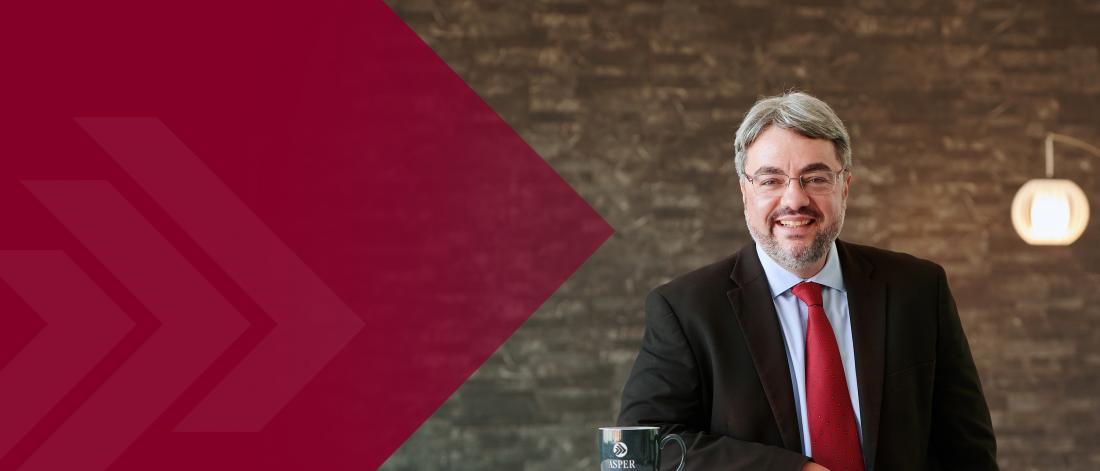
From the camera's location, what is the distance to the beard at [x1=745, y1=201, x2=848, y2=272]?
59.6 inches

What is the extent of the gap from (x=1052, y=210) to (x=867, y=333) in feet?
10.8

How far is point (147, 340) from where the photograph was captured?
4.50 metres

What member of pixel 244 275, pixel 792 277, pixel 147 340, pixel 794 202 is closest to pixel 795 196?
pixel 794 202

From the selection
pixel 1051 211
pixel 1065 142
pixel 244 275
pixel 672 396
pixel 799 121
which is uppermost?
pixel 1065 142

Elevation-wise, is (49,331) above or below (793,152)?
above

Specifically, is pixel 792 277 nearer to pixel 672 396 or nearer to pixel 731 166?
pixel 672 396

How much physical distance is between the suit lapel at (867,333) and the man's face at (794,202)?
0.28 feet

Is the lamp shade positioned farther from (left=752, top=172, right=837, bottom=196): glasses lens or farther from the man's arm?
(left=752, top=172, right=837, bottom=196): glasses lens

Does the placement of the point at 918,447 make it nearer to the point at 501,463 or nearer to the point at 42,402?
the point at 501,463

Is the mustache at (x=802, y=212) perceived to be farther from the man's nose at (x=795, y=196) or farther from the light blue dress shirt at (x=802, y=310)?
the light blue dress shirt at (x=802, y=310)

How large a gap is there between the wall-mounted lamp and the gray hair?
3307mm

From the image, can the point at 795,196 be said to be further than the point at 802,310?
No

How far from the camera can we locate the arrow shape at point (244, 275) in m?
4.50

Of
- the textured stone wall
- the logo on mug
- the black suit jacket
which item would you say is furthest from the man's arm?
the textured stone wall
